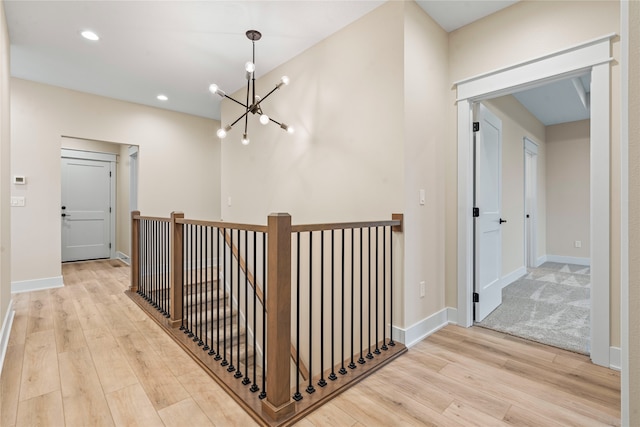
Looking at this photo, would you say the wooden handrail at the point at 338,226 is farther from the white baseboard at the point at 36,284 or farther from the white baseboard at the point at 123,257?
the white baseboard at the point at 123,257

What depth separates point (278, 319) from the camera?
1.49 m

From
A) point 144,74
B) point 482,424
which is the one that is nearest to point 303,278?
point 482,424

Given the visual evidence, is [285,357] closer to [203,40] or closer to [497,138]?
[203,40]

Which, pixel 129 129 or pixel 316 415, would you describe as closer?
pixel 316 415

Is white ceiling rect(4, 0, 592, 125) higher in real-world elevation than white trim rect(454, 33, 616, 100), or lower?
higher

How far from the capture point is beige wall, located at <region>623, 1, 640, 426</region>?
0.81 metres

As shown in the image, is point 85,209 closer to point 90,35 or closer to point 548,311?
point 90,35

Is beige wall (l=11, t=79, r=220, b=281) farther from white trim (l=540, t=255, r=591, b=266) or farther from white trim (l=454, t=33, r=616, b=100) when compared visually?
white trim (l=540, t=255, r=591, b=266)

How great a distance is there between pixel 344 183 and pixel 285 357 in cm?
163

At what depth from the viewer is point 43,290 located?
389cm

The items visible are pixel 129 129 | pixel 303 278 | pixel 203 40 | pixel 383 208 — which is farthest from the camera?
pixel 129 129

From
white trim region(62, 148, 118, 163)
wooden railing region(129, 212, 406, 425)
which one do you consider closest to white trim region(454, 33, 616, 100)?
wooden railing region(129, 212, 406, 425)

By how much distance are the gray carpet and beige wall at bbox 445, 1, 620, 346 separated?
1.52 ft

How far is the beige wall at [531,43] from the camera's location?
1.99 m
